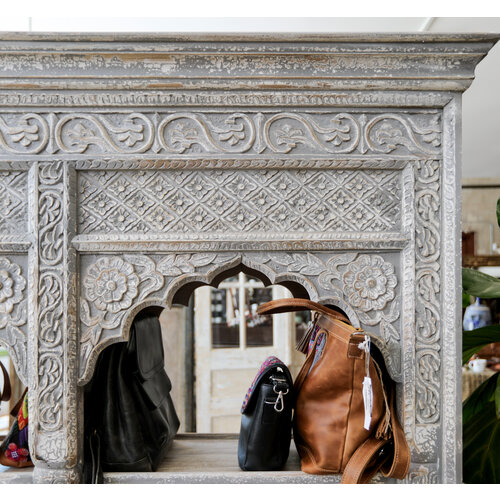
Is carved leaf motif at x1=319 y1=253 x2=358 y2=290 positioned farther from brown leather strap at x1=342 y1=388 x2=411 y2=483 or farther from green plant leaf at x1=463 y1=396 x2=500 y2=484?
green plant leaf at x1=463 y1=396 x2=500 y2=484

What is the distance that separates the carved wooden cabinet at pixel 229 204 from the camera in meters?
0.98

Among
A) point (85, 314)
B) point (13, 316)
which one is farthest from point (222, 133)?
point (13, 316)

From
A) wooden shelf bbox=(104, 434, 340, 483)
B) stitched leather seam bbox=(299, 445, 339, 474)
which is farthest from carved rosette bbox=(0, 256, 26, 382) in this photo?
stitched leather seam bbox=(299, 445, 339, 474)

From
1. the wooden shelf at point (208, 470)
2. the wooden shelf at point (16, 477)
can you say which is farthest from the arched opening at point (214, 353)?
the wooden shelf at point (16, 477)

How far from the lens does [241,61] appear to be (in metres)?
0.97

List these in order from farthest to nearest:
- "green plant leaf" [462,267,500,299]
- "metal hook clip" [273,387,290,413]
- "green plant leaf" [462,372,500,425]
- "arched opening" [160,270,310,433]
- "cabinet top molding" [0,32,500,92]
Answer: "arched opening" [160,270,310,433], "green plant leaf" [462,372,500,425], "green plant leaf" [462,267,500,299], "metal hook clip" [273,387,290,413], "cabinet top molding" [0,32,500,92]

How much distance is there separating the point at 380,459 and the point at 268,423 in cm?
28

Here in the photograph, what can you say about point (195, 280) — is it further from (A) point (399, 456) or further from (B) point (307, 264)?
(A) point (399, 456)

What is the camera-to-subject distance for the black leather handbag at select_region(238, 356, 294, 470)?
106cm

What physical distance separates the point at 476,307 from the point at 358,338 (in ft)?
10.3

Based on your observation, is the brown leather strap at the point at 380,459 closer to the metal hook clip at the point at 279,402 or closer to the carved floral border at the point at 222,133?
the metal hook clip at the point at 279,402

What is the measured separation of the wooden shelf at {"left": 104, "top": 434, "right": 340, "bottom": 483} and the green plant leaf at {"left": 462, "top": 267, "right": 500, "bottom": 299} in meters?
0.62

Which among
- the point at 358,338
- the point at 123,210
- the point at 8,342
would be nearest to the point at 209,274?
the point at 123,210

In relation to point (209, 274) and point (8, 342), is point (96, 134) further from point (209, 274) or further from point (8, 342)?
point (8, 342)
